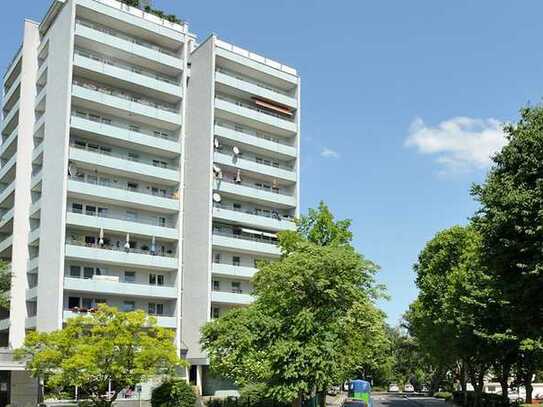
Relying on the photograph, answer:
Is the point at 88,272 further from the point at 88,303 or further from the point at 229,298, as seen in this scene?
the point at 229,298

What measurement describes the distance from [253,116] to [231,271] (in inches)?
604

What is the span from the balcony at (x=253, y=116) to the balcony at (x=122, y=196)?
406 inches

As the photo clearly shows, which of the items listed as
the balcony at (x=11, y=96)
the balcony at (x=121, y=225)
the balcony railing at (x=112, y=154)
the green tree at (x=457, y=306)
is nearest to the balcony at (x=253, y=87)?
the balcony railing at (x=112, y=154)

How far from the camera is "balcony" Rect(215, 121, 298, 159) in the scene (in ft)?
219

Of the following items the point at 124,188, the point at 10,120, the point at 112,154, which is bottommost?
the point at 124,188

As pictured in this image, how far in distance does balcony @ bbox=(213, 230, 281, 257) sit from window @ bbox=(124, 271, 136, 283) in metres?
7.95

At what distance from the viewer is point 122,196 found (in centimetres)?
5897

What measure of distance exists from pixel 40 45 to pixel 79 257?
21024 mm

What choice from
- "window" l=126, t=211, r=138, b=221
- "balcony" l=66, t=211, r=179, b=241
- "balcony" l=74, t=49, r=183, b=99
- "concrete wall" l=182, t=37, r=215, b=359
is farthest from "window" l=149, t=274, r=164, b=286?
"balcony" l=74, t=49, r=183, b=99

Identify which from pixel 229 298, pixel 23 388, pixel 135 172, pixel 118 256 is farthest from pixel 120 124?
pixel 23 388

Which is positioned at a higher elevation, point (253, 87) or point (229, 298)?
point (253, 87)

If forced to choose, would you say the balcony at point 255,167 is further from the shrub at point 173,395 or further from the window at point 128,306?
the shrub at point 173,395

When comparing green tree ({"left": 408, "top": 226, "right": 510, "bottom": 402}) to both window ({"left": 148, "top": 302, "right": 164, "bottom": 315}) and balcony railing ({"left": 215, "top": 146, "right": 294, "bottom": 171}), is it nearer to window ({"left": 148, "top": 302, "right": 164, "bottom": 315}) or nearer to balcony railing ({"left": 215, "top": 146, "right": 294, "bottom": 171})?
balcony railing ({"left": 215, "top": 146, "right": 294, "bottom": 171})

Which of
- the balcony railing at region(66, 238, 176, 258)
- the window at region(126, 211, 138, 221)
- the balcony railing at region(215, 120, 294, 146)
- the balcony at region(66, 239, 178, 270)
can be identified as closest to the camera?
the balcony at region(66, 239, 178, 270)
